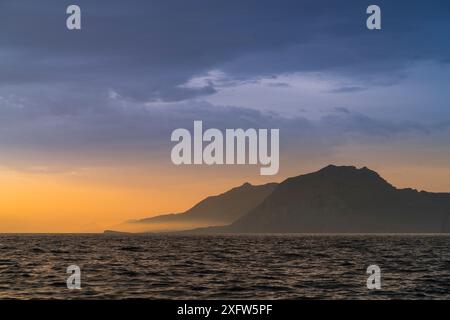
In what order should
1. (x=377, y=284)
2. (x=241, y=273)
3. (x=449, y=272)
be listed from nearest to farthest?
(x=377, y=284) → (x=241, y=273) → (x=449, y=272)

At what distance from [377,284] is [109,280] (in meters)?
20.4

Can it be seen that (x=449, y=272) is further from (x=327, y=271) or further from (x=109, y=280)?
(x=109, y=280)
